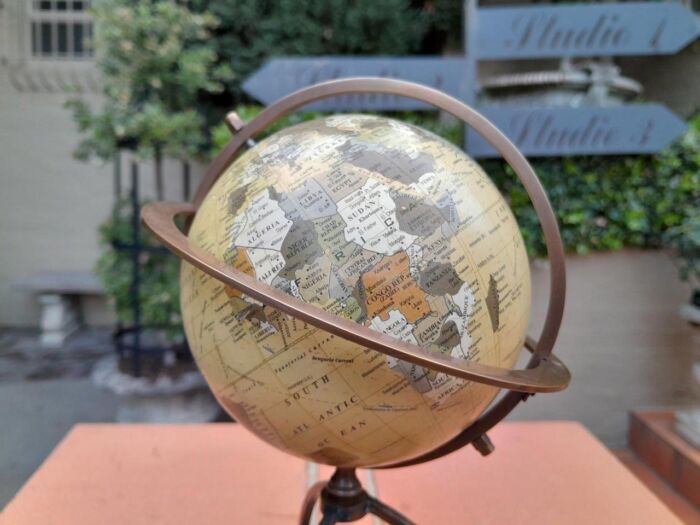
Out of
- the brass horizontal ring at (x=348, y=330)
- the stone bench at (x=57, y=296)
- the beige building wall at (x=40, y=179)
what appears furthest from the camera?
the beige building wall at (x=40, y=179)

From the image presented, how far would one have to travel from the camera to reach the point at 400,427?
1.02 metres

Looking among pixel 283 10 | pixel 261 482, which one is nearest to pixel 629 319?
pixel 261 482

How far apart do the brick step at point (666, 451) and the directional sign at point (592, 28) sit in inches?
80.4

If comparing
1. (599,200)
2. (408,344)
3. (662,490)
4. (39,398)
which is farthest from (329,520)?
A: (39,398)

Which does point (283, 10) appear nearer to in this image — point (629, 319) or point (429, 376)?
point (629, 319)

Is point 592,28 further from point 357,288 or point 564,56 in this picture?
point 357,288

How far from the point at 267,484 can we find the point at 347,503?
2.58ft

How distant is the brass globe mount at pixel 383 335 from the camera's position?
870 mm

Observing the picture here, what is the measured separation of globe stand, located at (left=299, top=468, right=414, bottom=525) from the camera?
48.9 inches

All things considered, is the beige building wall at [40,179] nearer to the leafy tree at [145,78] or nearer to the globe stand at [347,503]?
the leafy tree at [145,78]

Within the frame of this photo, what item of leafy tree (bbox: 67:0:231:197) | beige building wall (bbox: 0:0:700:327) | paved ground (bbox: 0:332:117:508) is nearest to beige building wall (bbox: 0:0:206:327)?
beige building wall (bbox: 0:0:700:327)

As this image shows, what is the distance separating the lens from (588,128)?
117 inches

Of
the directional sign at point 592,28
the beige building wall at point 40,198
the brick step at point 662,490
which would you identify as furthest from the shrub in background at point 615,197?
the beige building wall at point 40,198

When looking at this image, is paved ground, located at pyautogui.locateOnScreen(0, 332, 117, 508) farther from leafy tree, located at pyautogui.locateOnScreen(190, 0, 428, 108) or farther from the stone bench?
leafy tree, located at pyautogui.locateOnScreen(190, 0, 428, 108)
